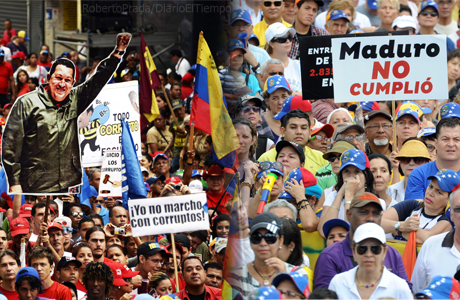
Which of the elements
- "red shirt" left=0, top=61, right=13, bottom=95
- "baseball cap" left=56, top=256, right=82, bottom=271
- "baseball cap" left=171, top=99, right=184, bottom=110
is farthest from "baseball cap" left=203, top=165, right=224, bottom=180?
"red shirt" left=0, top=61, right=13, bottom=95

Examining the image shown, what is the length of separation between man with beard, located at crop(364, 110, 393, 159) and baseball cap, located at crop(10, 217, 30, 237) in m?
3.61

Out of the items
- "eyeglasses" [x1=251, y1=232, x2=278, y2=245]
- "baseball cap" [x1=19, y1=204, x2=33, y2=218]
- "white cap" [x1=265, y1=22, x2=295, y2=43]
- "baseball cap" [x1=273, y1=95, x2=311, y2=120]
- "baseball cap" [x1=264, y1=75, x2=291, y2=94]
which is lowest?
"baseball cap" [x1=19, y1=204, x2=33, y2=218]

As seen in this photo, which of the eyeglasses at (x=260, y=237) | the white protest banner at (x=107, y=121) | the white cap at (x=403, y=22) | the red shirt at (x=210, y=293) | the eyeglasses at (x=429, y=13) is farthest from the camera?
the eyeglasses at (x=429, y=13)

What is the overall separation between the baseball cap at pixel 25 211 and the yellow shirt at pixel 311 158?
3.05 meters

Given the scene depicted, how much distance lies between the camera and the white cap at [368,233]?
16.0ft

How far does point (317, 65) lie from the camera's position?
8.46m

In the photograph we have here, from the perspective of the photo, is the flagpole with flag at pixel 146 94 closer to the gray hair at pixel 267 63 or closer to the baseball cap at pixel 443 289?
the gray hair at pixel 267 63

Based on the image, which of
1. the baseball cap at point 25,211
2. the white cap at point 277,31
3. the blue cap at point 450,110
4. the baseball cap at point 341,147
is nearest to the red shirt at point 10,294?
the baseball cap at point 25,211

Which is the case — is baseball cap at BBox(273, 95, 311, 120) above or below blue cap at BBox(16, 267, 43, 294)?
above

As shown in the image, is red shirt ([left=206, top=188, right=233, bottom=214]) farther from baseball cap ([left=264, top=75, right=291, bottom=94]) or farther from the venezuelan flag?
baseball cap ([left=264, top=75, right=291, bottom=94])

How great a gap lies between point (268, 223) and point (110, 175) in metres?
4.73

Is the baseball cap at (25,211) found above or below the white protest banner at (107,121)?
below

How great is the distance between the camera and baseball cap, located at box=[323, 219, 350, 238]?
5.66 m

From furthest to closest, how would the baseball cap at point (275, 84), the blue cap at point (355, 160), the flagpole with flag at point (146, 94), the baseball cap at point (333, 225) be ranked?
the flagpole with flag at point (146, 94)
the baseball cap at point (275, 84)
the blue cap at point (355, 160)
the baseball cap at point (333, 225)
